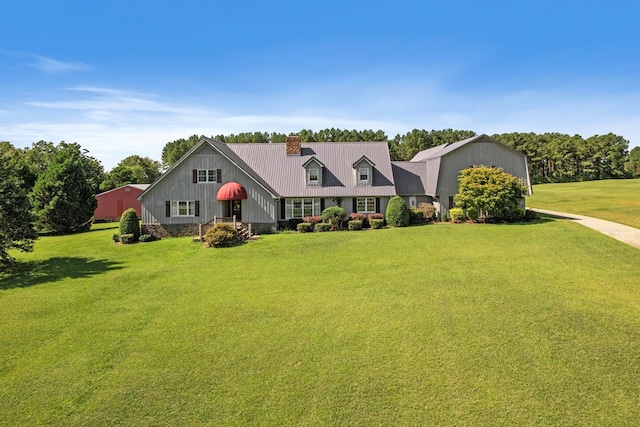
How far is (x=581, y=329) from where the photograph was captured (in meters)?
11.6

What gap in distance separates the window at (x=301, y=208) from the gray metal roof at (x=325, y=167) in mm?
641

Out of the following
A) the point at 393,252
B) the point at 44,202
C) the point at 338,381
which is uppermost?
the point at 44,202

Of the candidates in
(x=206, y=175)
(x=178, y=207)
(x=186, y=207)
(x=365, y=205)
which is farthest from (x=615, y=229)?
(x=178, y=207)

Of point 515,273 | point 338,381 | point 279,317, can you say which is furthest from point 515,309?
point 279,317

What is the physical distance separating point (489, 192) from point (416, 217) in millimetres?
6763

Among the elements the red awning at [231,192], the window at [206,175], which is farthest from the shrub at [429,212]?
the window at [206,175]

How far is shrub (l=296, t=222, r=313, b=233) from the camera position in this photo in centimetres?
3173

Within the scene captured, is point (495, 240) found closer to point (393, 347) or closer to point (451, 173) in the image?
point (451, 173)

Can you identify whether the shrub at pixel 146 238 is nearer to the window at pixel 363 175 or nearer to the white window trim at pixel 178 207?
the white window trim at pixel 178 207

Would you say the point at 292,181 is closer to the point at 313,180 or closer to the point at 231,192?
the point at 313,180

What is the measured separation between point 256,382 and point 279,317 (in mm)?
4039

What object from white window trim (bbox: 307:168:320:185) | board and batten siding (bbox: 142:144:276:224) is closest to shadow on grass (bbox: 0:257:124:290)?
board and batten siding (bbox: 142:144:276:224)

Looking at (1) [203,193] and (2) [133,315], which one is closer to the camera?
(2) [133,315]

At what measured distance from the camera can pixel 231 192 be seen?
1206 inches
